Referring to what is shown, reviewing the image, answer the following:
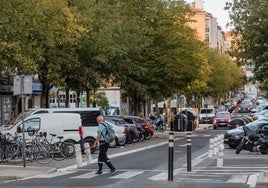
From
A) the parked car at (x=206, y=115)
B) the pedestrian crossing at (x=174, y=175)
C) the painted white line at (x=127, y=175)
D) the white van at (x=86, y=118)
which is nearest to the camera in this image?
the pedestrian crossing at (x=174, y=175)

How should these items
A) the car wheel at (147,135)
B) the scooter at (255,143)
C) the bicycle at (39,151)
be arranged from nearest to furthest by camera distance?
1. the bicycle at (39,151)
2. the scooter at (255,143)
3. the car wheel at (147,135)

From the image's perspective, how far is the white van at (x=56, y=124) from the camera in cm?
2802

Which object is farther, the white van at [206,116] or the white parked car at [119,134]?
the white van at [206,116]

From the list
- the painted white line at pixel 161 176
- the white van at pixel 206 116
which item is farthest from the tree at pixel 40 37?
the white van at pixel 206 116

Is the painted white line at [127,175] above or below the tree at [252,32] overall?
below

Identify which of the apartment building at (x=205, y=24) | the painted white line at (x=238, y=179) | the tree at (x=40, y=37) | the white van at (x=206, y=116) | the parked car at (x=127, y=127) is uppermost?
the apartment building at (x=205, y=24)

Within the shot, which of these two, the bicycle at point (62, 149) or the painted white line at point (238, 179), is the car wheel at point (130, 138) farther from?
the painted white line at point (238, 179)

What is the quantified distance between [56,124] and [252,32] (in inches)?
494

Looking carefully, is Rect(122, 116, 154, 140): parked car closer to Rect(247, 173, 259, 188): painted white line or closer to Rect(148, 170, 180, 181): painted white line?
Rect(148, 170, 180, 181): painted white line

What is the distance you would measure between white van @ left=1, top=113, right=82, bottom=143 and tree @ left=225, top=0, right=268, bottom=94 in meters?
11.8

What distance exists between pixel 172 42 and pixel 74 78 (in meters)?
11.5

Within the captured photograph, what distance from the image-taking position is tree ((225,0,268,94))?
34.6 meters

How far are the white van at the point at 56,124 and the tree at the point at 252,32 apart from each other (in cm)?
1177

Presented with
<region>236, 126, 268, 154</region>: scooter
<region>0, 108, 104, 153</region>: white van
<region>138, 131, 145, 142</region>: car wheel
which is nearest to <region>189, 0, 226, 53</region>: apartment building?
<region>138, 131, 145, 142</region>: car wheel
